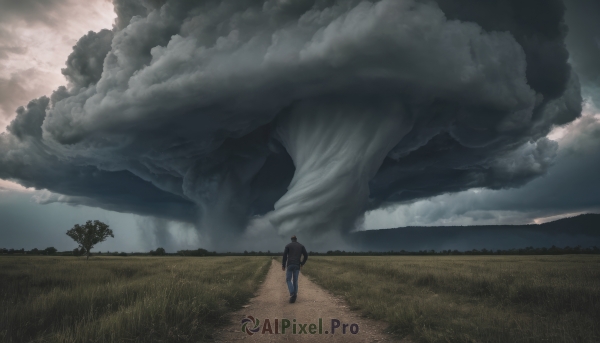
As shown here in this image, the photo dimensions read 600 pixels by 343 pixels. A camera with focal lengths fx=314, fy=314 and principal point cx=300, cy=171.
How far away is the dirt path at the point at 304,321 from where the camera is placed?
7234mm

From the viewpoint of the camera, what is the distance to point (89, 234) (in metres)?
72.1

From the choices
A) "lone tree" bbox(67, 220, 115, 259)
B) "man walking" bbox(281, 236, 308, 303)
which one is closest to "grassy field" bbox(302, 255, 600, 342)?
"man walking" bbox(281, 236, 308, 303)

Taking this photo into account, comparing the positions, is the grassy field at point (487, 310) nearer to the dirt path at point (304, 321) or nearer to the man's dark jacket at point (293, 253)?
the dirt path at point (304, 321)

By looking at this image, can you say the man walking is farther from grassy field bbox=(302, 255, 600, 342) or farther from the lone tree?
the lone tree

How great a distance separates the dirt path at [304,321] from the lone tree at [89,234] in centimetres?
7555

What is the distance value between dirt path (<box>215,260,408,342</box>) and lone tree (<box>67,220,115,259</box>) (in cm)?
7555

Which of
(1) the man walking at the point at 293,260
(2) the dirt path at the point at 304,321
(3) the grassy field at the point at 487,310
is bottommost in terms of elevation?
(2) the dirt path at the point at 304,321

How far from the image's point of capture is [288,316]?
9.37 metres

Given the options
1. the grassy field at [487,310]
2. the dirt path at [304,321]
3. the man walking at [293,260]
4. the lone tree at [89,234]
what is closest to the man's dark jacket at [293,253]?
the man walking at [293,260]

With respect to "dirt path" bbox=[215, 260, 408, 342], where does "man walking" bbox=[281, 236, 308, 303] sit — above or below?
above

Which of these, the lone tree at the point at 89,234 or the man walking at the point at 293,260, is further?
the lone tree at the point at 89,234

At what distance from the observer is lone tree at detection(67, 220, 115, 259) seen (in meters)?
71.4

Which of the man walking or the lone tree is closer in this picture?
the man walking

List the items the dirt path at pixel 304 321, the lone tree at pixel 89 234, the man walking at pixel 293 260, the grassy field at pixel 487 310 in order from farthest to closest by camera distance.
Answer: the lone tree at pixel 89 234 < the man walking at pixel 293 260 < the dirt path at pixel 304 321 < the grassy field at pixel 487 310
